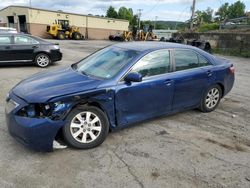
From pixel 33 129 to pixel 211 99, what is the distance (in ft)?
12.1

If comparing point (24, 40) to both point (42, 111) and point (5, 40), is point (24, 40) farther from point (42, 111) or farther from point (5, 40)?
point (42, 111)

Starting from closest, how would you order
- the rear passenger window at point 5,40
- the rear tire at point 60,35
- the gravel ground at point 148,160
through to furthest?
the gravel ground at point 148,160
the rear passenger window at point 5,40
the rear tire at point 60,35

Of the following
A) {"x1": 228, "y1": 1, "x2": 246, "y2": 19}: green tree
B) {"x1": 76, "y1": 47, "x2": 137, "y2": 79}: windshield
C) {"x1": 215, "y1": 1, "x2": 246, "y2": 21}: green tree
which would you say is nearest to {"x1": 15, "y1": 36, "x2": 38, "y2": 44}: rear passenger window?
{"x1": 76, "y1": 47, "x2": 137, "y2": 79}: windshield

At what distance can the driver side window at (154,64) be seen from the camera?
4.40 metres

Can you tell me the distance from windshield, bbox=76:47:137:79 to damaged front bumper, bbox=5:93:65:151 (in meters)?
1.14

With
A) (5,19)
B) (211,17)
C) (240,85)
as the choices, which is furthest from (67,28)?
(211,17)

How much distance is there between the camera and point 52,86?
3.90m

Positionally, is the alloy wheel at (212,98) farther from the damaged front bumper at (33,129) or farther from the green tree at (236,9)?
the green tree at (236,9)

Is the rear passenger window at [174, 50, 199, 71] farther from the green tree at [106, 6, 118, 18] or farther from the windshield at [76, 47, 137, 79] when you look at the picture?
the green tree at [106, 6, 118, 18]

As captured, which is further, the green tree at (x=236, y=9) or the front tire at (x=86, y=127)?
the green tree at (x=236, y=9)

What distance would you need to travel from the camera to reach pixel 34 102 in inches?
140

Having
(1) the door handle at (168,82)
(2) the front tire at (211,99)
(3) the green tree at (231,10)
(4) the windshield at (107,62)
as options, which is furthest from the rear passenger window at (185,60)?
(3) the green tree at (231,10)

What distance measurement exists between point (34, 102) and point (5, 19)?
1934 inches

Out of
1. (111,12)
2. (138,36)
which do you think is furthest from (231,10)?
(138,36)
